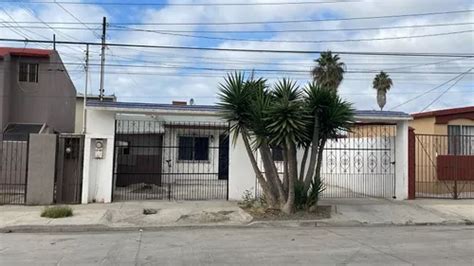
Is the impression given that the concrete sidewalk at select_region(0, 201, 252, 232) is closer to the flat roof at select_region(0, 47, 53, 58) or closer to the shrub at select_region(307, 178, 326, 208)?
the shrub at select_region(307, 178, 326, 208)

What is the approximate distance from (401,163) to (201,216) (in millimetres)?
8065

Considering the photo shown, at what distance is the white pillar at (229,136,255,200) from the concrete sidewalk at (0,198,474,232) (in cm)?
65

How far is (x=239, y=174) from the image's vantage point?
18.2 meters

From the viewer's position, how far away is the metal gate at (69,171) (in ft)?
56.4

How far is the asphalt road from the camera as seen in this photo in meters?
8.91

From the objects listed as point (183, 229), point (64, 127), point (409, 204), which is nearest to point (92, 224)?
point (183, 229)

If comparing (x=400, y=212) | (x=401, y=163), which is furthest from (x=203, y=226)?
(x=401, y=163)

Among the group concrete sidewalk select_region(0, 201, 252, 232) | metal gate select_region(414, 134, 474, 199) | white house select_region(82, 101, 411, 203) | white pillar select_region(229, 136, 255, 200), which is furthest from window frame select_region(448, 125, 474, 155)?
concrete sidewalk select_region(0, 201, 252, 232)

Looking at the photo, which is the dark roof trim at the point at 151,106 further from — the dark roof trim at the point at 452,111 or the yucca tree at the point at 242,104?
the dark roof trim at the point at 452,111

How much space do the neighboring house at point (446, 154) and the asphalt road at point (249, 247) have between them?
7553 mm

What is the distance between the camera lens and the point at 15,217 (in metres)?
14.4

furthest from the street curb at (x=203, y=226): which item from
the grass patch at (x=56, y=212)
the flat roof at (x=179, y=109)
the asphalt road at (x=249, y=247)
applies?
the flat roof at (x=179, y=109)

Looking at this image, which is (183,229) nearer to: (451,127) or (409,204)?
(409,204)

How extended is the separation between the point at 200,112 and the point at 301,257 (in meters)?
9.39
